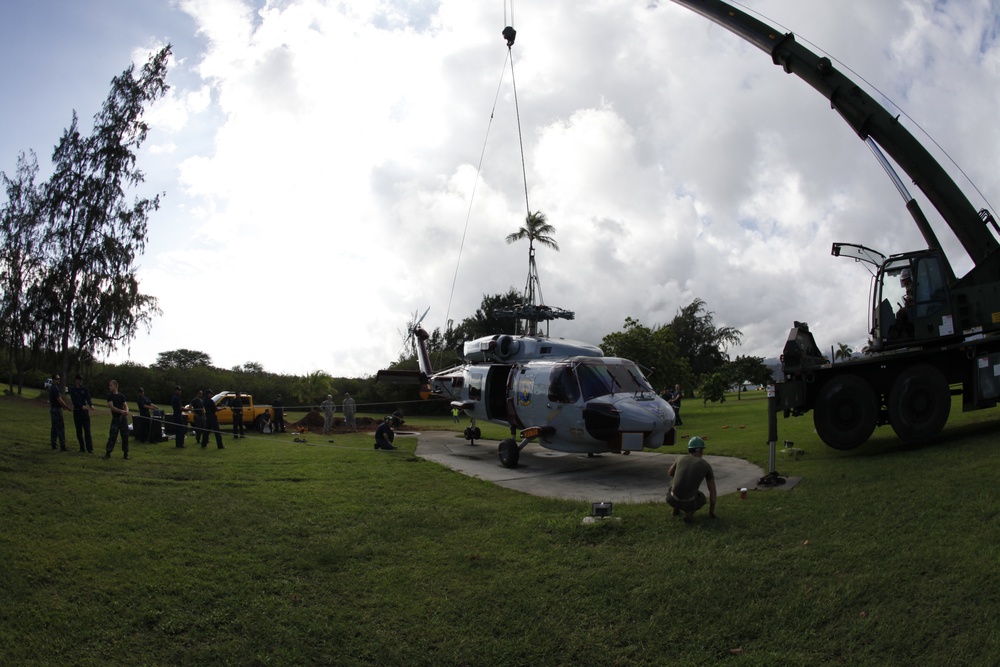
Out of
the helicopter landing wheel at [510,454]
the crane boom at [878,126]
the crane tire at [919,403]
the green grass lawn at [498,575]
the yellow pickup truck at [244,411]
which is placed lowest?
the green grass lawn at [498,575]

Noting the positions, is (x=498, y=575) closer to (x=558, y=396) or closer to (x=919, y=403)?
(x=558, y=396)

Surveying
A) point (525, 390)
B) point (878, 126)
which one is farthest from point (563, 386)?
point (878, 126)

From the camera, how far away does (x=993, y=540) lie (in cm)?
668

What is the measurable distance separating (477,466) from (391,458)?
2.15 m

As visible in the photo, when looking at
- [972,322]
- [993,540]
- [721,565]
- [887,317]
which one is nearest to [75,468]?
[721,565]

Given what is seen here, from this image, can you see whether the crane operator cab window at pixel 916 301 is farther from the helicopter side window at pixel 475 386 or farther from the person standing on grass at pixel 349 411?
the person standing on grass at pixel 349 411

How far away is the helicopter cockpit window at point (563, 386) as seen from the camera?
13553mm

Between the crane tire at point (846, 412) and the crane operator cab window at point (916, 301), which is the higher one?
the crane operator cab window at point (916, 301)

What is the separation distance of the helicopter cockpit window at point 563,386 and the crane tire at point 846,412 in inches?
187

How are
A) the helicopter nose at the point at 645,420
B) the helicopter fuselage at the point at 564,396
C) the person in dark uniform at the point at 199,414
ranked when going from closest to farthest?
the helicopter nose at the point at 645,420
the helicopter fuselage at the point at 564,396
the person in dark uniform at the point at 199,414

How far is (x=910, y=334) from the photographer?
12.2 m

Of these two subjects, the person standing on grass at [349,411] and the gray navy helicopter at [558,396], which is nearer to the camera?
the gray navy helicopter at [558,396]

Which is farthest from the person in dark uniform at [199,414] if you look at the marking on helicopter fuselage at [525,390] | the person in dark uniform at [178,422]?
the marking on helicopter fuselage at [525,390]

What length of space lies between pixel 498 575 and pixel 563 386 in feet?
22.1
